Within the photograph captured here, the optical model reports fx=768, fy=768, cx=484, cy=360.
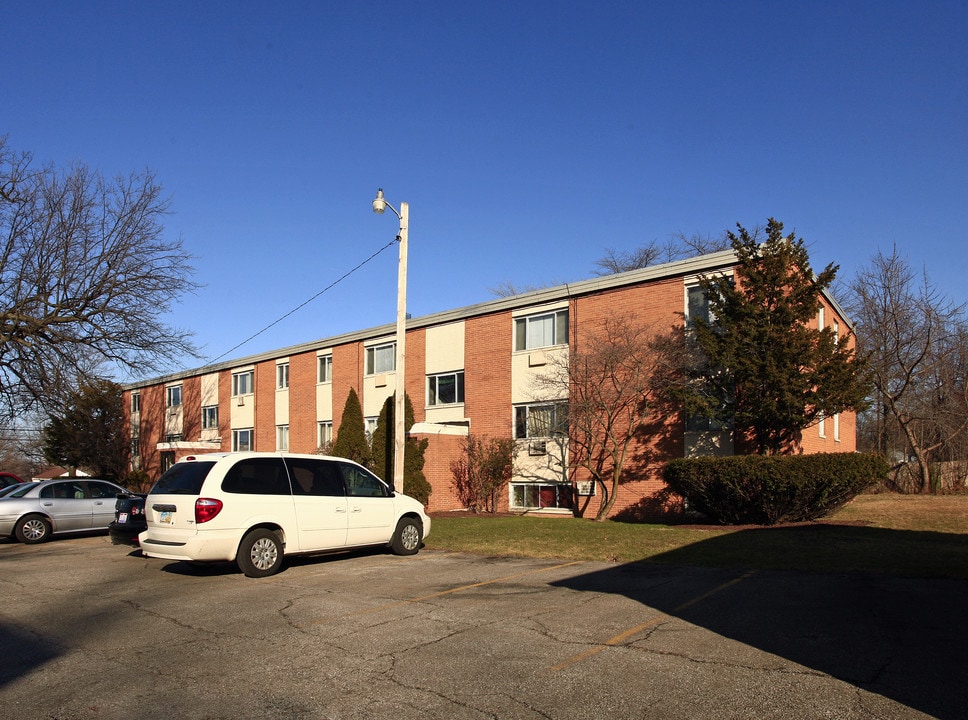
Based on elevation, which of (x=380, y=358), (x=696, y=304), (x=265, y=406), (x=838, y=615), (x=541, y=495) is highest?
(x=696, y=304)

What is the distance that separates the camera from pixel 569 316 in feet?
74.3

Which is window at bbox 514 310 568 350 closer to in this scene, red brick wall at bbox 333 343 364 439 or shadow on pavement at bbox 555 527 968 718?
red brick wall at bbox 333 343 364 439

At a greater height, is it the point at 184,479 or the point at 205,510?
the point at 184,479

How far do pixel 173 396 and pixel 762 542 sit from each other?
126ft

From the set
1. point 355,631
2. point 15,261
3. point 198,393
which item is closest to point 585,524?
point 355,631

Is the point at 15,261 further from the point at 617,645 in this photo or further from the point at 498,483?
the point at 617,645

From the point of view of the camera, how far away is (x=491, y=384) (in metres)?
24.7

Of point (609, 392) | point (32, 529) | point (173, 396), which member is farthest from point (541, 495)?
point (173, 396)

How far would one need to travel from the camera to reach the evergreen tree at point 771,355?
1622 cm

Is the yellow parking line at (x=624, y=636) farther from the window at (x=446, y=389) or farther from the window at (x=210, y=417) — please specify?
the window at (x=210, y=417)

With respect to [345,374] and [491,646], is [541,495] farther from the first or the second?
[491,646]

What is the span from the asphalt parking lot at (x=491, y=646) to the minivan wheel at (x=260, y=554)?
0.73 feet

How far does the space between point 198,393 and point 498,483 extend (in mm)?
24103

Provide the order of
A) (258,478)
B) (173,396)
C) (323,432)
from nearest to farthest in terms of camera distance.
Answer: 1. (258,478)
2. (323,432)
3. (173,396)
